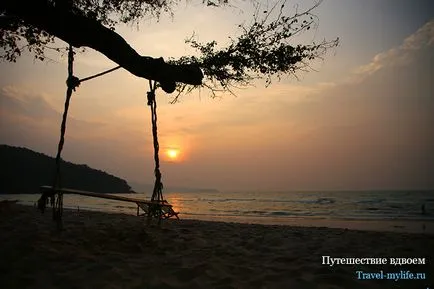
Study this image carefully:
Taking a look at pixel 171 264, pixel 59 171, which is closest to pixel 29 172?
pixel 59 171

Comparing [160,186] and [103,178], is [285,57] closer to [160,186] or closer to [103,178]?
[160,186]

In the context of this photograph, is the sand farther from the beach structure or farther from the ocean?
the ocean

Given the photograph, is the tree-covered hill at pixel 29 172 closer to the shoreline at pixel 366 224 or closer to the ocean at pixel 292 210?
the ocean at pixel 292 210

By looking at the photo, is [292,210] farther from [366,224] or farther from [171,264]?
[171,264]

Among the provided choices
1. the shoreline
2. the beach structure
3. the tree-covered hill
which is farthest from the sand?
the tree-covered hill

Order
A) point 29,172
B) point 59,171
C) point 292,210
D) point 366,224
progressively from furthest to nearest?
point 29,172, point 292,210, point 366,224, point 59,171

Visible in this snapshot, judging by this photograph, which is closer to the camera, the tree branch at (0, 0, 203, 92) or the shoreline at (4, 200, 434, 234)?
the tree branch at (0, 0, 203, 92)

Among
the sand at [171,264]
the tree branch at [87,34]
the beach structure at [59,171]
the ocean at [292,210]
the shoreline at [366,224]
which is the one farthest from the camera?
the ocean at [292,210]

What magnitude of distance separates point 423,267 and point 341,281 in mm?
1842

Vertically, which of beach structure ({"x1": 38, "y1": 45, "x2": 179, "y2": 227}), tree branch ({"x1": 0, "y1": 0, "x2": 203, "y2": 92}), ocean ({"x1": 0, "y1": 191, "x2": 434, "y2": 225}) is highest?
tree branch ({"x1": 0, "y1": 0, "x2": 203, "y2": 92})

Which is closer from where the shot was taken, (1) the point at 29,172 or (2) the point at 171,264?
(2) the point at 171,264

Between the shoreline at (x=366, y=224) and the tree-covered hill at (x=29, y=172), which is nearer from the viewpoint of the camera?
the shoreline at (x=366, y=224)

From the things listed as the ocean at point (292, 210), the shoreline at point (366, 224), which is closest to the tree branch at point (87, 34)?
the shoreline at point (366, 224)

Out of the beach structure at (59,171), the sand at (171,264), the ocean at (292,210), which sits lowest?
the ocean at (292,210)
